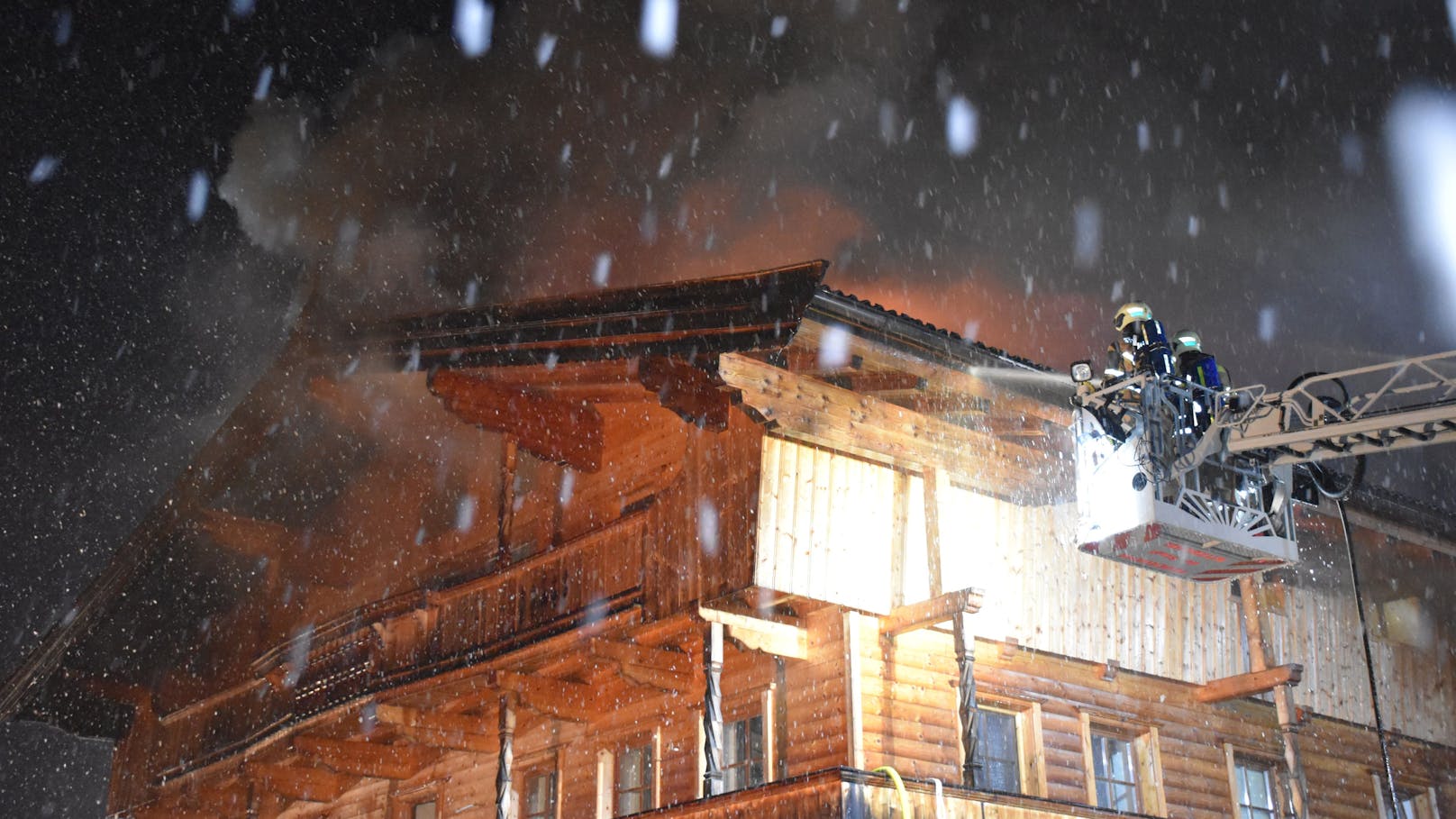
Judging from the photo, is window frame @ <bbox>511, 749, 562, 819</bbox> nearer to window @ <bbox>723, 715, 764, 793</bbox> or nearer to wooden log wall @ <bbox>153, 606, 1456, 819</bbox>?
wooden log wall @ <bbox>153, 606, 1456, 819</bbox>

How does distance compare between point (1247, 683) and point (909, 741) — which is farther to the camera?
point (1247, 683)

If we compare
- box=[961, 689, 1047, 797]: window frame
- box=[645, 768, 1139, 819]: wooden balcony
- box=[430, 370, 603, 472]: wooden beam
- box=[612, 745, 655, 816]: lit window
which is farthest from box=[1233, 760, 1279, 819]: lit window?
box=[430, 370, 603, 472]: wooden beam

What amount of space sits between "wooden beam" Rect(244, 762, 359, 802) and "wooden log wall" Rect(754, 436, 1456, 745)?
29.7 feet

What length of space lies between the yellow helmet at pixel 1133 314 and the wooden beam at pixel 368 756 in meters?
11.2

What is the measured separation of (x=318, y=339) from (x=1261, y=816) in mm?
14264

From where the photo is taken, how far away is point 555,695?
15508 millimetres

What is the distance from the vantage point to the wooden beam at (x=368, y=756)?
17.4 meters

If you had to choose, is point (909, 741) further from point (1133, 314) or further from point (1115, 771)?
point (1133, 314)

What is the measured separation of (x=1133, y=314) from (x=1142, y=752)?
244 inches

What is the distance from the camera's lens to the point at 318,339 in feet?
59.0

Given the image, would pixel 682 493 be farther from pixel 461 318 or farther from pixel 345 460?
pixel 345 460

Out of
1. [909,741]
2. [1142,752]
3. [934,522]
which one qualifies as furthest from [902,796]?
[1142,752]

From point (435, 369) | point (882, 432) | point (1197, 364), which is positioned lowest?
point (882, 432)

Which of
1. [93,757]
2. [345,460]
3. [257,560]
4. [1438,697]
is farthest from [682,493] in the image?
[93,757]
